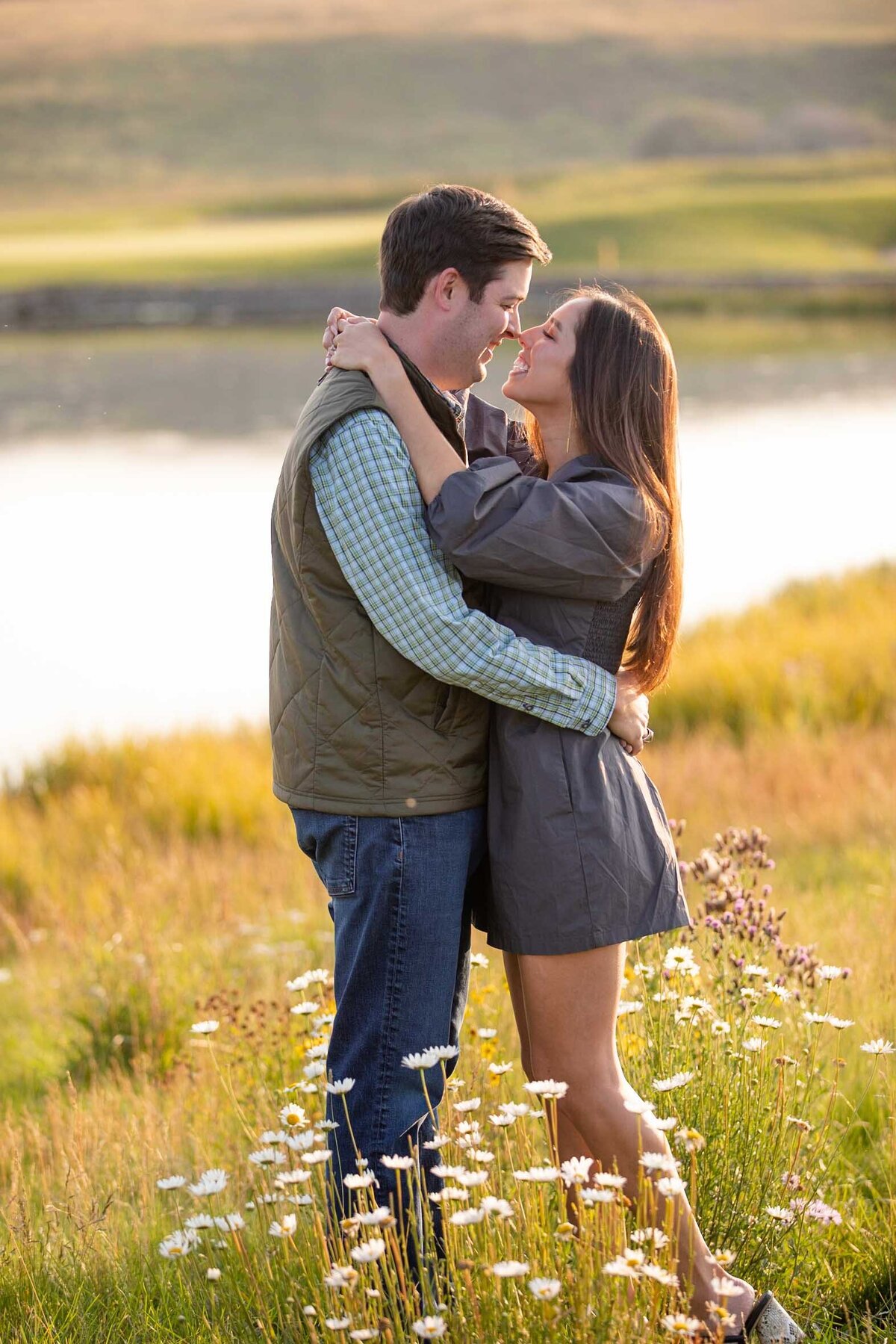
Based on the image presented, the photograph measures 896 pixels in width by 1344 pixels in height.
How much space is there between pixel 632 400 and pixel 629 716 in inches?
27.3

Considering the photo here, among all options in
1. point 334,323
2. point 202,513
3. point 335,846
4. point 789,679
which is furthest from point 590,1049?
point 202,513

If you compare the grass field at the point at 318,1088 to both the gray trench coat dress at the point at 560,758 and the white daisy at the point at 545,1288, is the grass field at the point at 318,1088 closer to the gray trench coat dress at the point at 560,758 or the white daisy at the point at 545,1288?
the white daisy at the point at 545,1288

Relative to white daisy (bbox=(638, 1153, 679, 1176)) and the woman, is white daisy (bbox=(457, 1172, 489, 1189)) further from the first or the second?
the woman

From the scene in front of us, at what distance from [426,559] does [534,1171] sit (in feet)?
4.06

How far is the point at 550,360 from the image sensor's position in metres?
3.20

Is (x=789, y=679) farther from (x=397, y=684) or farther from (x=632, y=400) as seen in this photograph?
(x=397, y=684)

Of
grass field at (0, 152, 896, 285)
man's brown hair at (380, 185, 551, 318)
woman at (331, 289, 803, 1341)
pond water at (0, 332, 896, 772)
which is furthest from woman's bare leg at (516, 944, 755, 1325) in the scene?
grass field at (0, 152, 896, 285)

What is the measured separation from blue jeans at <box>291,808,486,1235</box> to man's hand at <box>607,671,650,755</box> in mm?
374

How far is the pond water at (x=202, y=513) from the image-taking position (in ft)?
48.8

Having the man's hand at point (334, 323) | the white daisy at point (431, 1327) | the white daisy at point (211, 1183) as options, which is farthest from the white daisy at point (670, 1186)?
the man's hand at point (334, 323)

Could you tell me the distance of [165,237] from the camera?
8331 cm

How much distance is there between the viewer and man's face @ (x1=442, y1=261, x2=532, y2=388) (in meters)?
3.17

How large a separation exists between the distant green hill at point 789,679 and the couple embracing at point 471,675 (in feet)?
22.9

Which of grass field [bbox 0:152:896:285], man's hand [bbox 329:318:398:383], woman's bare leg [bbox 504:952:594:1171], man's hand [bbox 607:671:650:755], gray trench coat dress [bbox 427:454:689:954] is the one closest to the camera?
gray trench coat dress [bbox 427:454:689:954]
